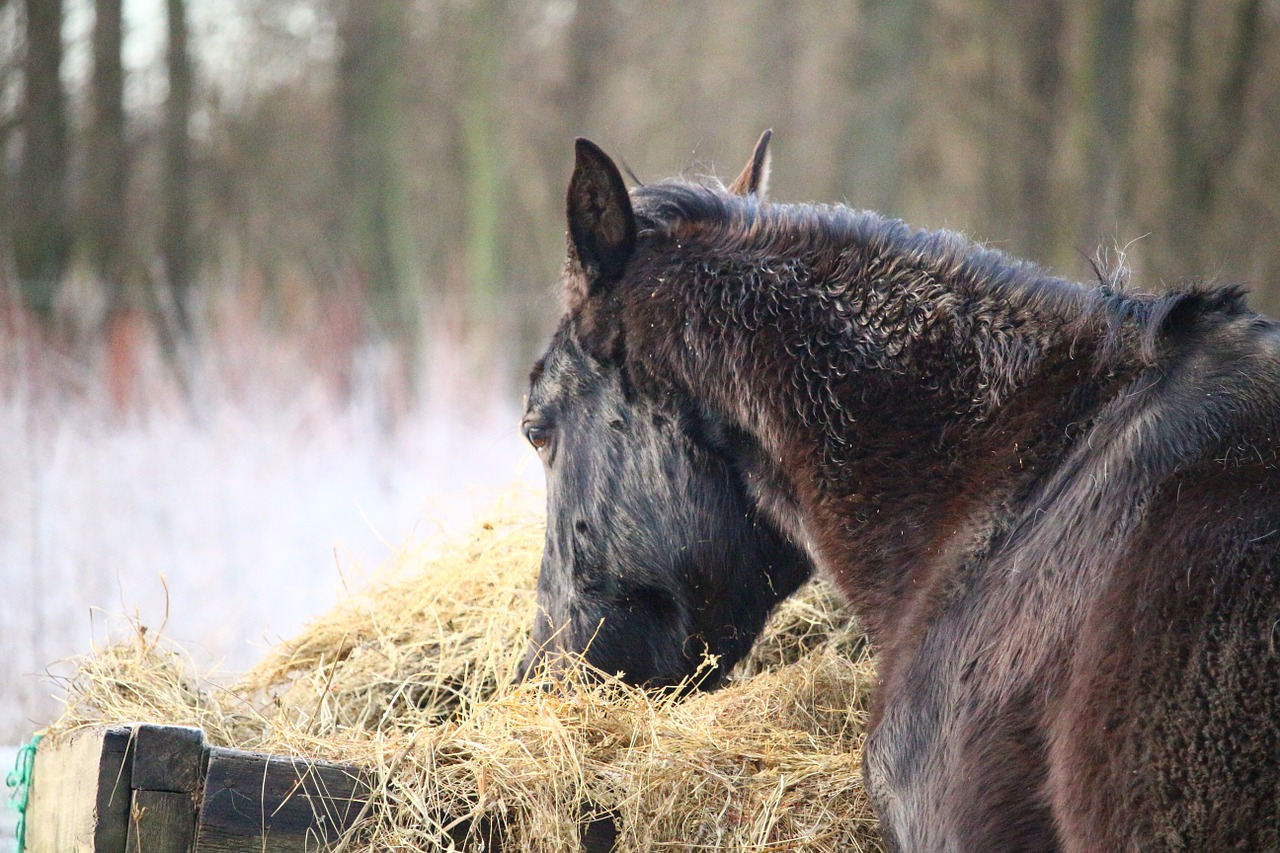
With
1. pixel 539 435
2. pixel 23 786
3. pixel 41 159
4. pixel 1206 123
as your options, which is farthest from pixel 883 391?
pixel 1206 123

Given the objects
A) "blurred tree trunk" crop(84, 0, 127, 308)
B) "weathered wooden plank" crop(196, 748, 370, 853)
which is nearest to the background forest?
"blurred tree trunk" crop(84, 0, 127, 308)

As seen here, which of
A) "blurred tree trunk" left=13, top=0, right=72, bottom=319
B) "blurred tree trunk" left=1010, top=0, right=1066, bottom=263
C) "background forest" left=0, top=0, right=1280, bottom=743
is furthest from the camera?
"blurred tree trunk" left=1010, top=0, right=1066, bottom=263

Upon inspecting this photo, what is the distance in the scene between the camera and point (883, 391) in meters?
2.17

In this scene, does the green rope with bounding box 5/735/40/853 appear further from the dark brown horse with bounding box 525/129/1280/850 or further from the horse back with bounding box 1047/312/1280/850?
the horse back with bounding box 1047/312/1280/850

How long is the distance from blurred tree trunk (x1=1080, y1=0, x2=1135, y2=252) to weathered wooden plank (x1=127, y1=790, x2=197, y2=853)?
33.1 ft

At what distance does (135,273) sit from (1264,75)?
11.9m

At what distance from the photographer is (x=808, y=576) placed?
270cm

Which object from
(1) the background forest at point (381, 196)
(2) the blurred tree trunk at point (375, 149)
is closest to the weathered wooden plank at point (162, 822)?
(1) the background forest at point (381, 196)

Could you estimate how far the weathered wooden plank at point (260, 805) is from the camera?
6.73 feet

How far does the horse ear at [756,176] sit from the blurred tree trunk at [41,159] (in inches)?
311

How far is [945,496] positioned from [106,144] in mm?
10097

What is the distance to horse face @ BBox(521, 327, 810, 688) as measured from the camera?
249 cm

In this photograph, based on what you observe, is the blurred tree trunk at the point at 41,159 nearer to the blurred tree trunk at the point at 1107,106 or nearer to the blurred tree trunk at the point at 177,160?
the blurred tree trunk at the point at 177,160

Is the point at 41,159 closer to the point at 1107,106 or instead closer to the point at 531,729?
the point at 531,729
